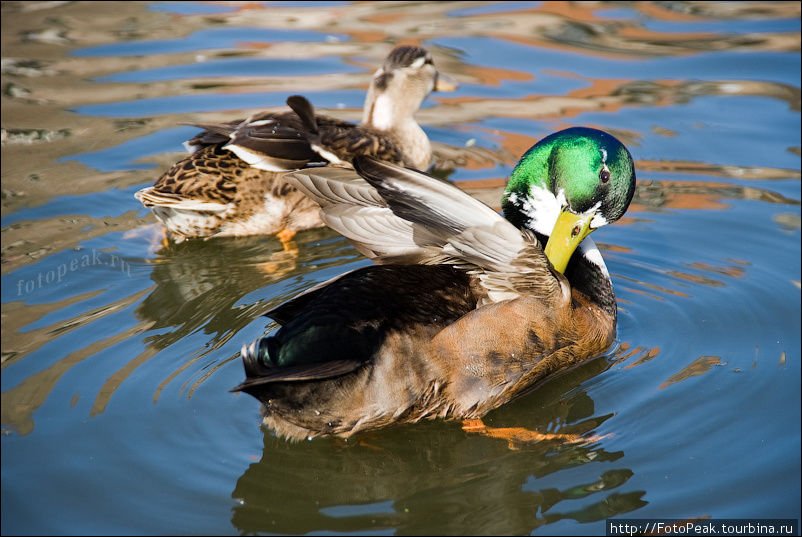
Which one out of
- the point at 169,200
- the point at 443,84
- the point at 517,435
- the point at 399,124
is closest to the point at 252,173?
the point at 169,200

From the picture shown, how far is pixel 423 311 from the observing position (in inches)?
150

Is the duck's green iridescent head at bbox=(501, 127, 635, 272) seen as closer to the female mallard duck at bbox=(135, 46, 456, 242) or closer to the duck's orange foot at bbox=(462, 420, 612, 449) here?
the duck's orange foot at bbox=(462, 420, 612, 449)

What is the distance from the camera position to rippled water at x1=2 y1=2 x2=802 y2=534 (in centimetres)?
355

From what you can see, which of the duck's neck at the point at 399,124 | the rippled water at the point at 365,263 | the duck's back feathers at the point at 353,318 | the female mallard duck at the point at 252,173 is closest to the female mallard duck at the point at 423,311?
the duck's back feathers at the point at 353,318

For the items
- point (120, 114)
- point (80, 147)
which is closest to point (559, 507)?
point (80, 147)

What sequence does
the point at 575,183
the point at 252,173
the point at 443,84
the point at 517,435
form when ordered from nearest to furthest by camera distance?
the point at 517,435
the point at 575,183
the point at 252,173
the point at 443,84

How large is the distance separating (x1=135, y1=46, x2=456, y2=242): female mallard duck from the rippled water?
0.19m

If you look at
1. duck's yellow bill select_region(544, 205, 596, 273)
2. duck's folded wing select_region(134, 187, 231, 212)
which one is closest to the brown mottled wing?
duck's folded wing select_region(134, 187, 231, 212)

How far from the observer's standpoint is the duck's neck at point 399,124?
6.76 meters

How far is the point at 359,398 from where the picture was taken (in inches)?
143

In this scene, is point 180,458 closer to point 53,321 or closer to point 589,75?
point 53,321

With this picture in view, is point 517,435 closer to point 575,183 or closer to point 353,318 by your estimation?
point 353,318

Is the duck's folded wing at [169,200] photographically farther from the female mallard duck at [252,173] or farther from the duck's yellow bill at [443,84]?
the duck's yellow bill at [443,84]

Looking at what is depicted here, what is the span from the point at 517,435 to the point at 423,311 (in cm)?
73
